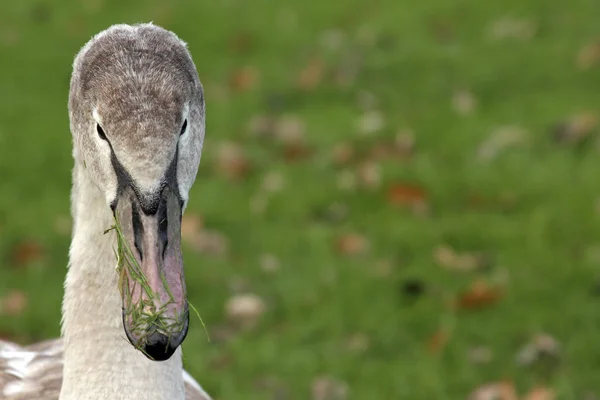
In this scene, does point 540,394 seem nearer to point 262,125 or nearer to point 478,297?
point 478,297

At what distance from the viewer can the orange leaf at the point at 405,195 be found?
584 centimetres

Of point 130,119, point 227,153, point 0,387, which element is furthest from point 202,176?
point 130,119

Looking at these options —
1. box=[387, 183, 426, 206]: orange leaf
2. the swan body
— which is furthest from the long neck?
box=[387, 183, 426, 206]: orange leaf

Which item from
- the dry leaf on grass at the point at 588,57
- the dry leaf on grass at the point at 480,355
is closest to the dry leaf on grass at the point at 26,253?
the dry leaf on grass at the point at 480,355

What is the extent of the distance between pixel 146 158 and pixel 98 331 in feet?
2.17

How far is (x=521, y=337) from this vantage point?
473cm

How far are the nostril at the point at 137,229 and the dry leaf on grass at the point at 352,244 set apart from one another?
3.05 m

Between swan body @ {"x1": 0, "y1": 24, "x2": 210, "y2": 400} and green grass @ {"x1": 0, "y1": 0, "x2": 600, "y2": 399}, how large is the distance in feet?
5.57

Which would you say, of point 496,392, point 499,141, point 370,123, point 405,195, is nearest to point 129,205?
point 496,392

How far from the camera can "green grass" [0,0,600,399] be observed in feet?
15.4

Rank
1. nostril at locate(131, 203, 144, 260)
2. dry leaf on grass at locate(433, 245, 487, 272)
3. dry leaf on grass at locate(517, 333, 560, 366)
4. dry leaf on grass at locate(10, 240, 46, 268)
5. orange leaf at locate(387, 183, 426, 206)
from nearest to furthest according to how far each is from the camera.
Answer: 1. nostril at locate(131, 203, 144, 260)
2. dry leaf on grass at locate(517, 333, 560, 366)
3. dry leaf on grass at locate(433, 245, 487, 272)
4. dry leaf on grass at locate(10, 240, 46, 268)
5. orange leaf at locate(387, 183, 426, 206)

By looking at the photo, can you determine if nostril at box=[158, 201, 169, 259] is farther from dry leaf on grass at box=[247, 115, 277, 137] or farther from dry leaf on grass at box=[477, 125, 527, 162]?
dry leaf on grass at box=[247, 115, 277, 137]

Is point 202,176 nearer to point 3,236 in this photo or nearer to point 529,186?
point 3,236

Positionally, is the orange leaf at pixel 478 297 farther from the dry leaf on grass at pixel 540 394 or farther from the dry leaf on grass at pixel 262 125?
the dry leaf on grass at pixel 262 125
